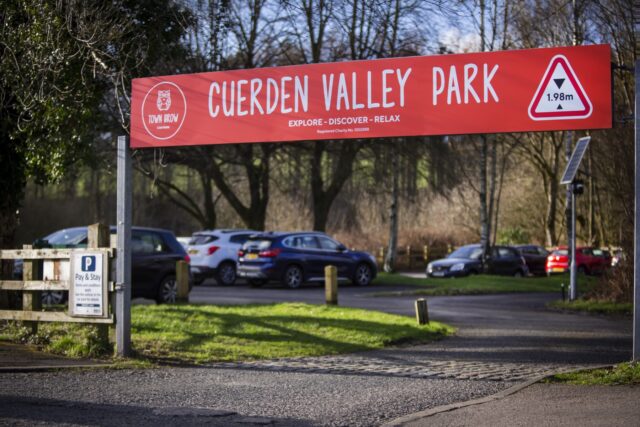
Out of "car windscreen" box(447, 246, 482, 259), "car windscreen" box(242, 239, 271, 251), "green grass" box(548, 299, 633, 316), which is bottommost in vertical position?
"green grass" box(548, 299, 633, 316)

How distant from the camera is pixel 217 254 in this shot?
29.1m

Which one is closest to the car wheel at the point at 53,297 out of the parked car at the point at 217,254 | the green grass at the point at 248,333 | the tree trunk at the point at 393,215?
the green grass at the point at 248,333

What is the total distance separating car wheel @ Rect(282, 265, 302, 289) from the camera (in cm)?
2726

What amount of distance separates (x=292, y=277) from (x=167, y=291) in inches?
316

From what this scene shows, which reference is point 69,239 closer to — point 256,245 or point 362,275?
point 256,245

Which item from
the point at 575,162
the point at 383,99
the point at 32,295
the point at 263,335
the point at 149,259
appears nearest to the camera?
the point at 383,99

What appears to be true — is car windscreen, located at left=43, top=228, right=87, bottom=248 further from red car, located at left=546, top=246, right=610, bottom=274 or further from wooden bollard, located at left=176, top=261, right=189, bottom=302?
red car, located at left=546, top=246, right=610, bottom=274

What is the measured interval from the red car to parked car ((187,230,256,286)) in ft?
47.1

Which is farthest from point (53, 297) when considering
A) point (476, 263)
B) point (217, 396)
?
point (476, 263)

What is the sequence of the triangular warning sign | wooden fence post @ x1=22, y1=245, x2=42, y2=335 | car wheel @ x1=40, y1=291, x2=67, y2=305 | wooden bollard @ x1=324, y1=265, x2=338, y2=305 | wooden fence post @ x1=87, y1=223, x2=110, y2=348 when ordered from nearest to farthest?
1. the triangular warning sign
2. wooden fence post @ x1=87, y1=223, x2=110, y2=348
3. wooden fence post @ x1=22, y1=245, x2=42, y2=335
4. wooden bollard @ x1=324, y1=265, x2=338, y2=305
5. car wheel @ x1=40, y1=291, x2=67, y2=305

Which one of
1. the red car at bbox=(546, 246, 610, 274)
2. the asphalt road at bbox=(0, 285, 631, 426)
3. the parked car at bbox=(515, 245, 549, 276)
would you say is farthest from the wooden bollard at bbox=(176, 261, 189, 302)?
the parked car at bbox=(515, 245, 549, 276)

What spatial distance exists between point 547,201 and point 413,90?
1468 inches

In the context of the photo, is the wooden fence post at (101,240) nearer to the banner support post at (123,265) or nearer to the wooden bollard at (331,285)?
the banner support post at (123,265)

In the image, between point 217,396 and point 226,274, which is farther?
point 226,274
